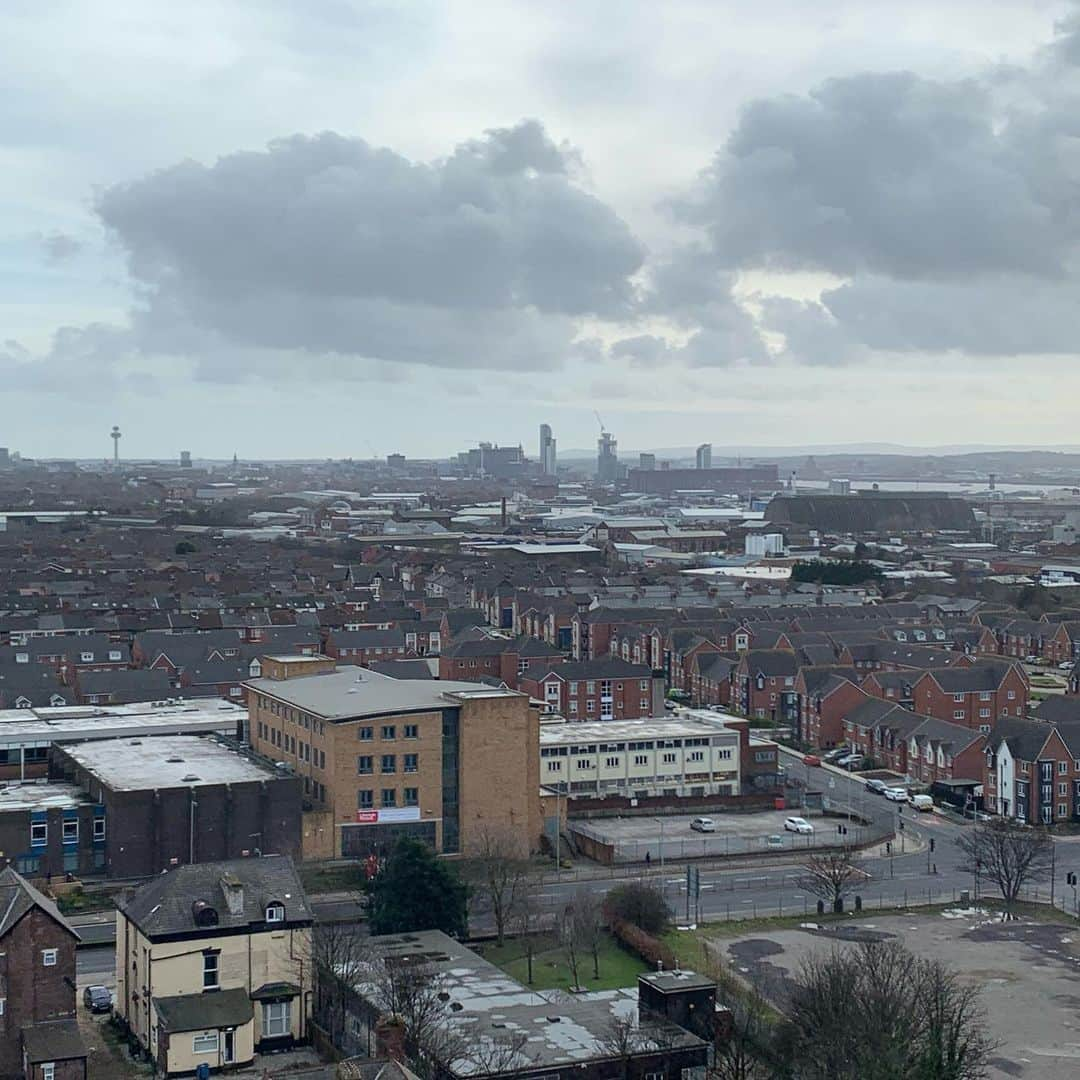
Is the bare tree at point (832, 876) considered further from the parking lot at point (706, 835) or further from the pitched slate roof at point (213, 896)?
the pitched slate roof at point (213, 896)

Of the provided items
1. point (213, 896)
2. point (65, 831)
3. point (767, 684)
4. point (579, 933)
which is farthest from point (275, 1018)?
point (767, 684)

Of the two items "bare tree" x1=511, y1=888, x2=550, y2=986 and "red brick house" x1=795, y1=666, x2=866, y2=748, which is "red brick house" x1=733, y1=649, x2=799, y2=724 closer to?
"red brick house" x1=795, y1=666, x2=866, y2=748

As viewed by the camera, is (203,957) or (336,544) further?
(336,544)

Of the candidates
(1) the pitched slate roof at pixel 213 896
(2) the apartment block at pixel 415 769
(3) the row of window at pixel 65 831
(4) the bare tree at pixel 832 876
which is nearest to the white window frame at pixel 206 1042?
(1) the pitched slate roof at pixel 213 896

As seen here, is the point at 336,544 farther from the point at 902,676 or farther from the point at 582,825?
the point at 582,825

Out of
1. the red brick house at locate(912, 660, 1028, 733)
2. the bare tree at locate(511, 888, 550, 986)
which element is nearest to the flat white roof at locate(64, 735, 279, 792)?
the bare tree at locate(511, 888, 550, 986)

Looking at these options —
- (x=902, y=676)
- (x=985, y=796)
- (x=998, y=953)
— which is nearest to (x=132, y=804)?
(x=998, y=953)

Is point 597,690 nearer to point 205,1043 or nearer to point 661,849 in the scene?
point 661,849
